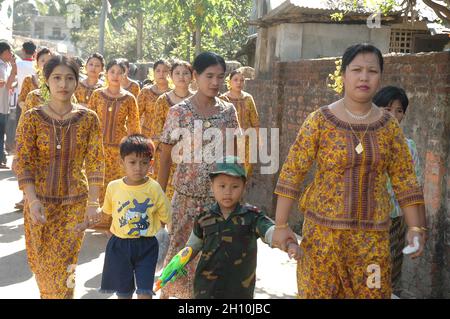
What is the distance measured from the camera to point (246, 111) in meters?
9.24

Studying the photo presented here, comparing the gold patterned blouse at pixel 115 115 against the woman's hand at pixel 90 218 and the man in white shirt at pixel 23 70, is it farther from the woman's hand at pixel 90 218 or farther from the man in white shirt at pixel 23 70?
the woman's hand at pixel 90 218

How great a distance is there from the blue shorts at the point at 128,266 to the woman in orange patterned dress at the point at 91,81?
15.8 ft

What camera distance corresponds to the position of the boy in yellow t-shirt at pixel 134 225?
15.9 feet

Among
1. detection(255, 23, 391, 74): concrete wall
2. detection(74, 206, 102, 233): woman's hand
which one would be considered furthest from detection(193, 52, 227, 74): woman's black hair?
detection(255, 23, 391, 74): concrete wall

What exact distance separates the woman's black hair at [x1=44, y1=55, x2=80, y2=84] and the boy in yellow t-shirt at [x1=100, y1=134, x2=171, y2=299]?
1.92 ft

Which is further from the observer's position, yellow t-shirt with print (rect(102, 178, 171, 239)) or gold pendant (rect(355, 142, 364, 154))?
yellow t-shirt with print (rect(102, 178, 171, 239))

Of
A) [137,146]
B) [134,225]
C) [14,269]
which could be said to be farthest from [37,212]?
[14,269]

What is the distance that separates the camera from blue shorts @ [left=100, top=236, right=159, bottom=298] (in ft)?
15.9

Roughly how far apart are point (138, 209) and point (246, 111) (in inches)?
178

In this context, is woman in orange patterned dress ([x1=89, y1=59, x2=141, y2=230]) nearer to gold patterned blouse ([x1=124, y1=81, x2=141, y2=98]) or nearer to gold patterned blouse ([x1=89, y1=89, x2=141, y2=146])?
gold patterned blouse ([x1=89, y1=89, x2=141, y2=146])

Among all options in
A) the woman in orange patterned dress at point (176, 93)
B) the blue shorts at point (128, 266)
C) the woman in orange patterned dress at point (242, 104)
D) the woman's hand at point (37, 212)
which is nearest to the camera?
the woman's hand at point (37, 212)

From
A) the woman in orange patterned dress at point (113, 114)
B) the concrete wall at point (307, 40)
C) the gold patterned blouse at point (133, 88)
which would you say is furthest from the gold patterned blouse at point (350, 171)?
the concrete wall at point (307, 40)

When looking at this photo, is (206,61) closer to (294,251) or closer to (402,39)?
(294,251)
